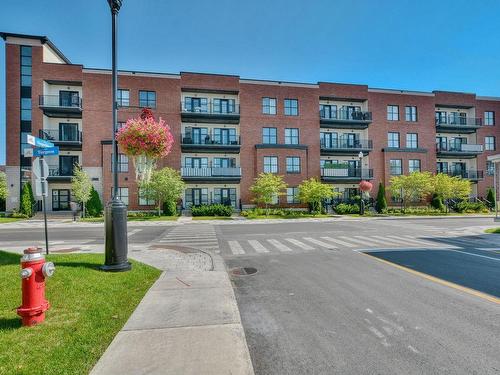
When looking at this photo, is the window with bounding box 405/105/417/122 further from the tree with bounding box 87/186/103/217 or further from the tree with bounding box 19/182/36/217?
the tree with bounding box 19/182/36/217

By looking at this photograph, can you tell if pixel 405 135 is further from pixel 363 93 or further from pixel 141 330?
pixel 141 330

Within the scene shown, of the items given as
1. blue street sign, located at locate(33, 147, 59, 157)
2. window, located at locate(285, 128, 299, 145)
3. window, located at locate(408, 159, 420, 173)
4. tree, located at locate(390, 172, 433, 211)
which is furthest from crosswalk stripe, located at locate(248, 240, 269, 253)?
window, located at locate(408, 159, 420, 173)

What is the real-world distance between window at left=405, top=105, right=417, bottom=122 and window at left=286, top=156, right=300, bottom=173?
57.8 ft

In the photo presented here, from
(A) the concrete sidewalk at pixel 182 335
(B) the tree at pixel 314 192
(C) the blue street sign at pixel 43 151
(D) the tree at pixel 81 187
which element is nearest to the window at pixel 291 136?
(B) the tree at pixel 314 192

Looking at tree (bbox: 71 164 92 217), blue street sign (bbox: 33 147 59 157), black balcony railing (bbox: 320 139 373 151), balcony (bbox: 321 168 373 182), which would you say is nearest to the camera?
blue street sign (bbox: 33 147 59 157)

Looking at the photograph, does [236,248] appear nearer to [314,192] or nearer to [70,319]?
[70,319]

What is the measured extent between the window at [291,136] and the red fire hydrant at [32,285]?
109 ft

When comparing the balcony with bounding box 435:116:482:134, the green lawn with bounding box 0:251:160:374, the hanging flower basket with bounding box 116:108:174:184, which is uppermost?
the balcony with bounding box 435:116:482:134

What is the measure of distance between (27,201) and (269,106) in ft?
93.4

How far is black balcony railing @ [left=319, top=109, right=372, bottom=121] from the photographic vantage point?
37.3 metres

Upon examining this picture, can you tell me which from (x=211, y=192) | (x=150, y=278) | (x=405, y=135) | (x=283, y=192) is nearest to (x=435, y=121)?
(x=405, y=135)

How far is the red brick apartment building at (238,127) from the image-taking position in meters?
31.1

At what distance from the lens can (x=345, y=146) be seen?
3712cm

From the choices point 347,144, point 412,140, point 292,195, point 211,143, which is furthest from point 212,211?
point 412,140
